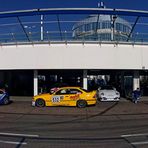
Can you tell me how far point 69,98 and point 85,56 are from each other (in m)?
8.36

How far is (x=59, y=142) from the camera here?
40.7ft

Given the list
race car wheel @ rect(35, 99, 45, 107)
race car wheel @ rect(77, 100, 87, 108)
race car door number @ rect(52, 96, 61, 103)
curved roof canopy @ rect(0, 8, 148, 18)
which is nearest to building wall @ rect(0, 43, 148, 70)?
curved roof canopy @ rect(0, 8, 148, 18)

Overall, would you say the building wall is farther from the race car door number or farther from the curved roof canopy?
the race car door number

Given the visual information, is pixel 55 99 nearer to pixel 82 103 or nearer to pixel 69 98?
pixel 69 98

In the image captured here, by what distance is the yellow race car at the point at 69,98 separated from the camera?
90.1 feet

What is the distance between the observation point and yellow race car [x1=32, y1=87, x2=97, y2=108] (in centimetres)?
2745

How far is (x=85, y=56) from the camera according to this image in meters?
35.2

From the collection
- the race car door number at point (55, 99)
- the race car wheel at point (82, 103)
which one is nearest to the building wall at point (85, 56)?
the race car door number at point (55, 99)

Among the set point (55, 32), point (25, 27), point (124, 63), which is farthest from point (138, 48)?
point (25, 27)

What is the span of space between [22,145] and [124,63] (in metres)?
24.5

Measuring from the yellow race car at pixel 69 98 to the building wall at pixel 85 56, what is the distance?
778 cm

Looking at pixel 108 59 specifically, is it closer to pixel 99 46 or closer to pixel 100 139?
pixel 99 46

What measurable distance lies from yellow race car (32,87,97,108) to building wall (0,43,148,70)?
25.5ft

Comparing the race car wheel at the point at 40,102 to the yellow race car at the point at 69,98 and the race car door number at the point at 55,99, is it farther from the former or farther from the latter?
the race car door number at the point at 55,99
